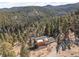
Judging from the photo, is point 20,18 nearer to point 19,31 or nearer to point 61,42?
point 19,31

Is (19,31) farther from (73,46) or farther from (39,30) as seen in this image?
(73,46)

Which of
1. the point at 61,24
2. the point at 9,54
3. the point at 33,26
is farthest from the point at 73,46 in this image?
the point at 9,54

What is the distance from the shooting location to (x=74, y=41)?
229cm

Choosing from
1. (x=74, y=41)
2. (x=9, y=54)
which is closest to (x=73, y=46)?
(x=74, y=41)

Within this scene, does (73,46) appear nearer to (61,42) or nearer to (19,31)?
(61,42)

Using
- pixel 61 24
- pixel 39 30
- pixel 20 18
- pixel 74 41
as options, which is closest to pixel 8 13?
pixel 20 18

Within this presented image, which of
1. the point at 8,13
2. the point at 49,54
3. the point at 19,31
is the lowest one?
the point at 49,54

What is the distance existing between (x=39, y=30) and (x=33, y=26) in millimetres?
65

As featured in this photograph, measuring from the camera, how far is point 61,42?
91.5 inches

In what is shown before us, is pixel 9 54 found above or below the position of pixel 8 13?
below

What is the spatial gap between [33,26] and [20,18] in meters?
0.14

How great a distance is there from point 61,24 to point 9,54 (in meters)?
0.55

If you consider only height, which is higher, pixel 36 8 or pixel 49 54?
pixel 36 8

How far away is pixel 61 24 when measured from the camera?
232 cm
